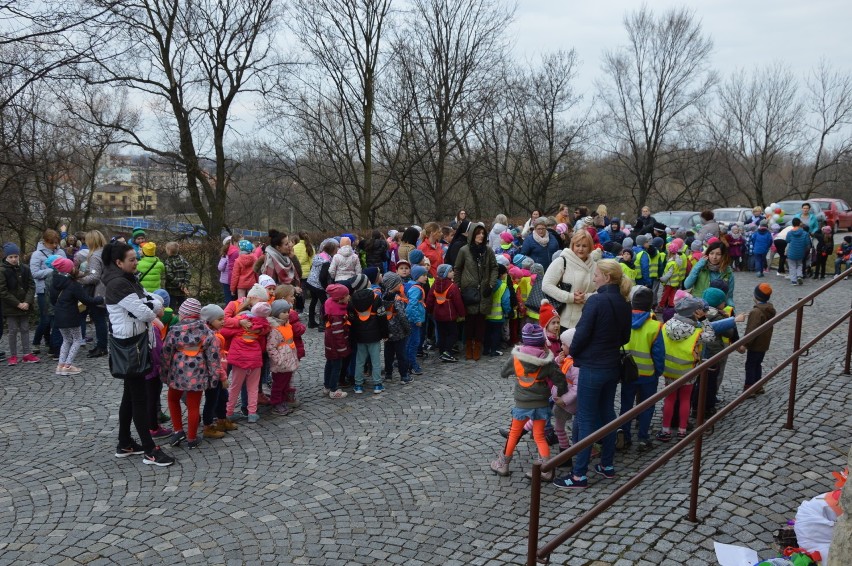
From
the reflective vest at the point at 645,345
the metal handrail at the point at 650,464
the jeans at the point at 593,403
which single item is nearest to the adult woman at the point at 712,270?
the metal handrail at the point at 650,464

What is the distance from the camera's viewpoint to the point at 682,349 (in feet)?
20.8

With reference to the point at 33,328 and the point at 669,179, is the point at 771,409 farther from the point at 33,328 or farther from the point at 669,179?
the point at 669,179

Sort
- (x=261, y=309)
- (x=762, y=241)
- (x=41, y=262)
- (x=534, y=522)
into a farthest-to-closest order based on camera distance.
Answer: (x=762, y=241) → (x=41, y=262) → (x=261, y=309) → (x=534, y=522)

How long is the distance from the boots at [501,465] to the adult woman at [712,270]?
187 inches

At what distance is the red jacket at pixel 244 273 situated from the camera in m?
11.1

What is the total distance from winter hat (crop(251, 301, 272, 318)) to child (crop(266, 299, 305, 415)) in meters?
0.11

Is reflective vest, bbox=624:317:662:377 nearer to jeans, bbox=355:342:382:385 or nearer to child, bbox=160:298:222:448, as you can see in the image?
jeans, bbox=355:342:382:385

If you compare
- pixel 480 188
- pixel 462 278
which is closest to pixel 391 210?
pixel 480 188

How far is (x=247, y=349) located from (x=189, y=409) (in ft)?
2.91

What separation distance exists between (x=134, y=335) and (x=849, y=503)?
550cm

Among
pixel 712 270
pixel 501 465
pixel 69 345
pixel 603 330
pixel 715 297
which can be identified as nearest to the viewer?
pixel 603 330

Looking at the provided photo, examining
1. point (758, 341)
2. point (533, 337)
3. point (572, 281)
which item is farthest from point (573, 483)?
point (758, 341)

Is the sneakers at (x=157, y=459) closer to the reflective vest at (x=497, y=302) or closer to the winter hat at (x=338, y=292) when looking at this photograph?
the winter hat at (x=338, y=292)

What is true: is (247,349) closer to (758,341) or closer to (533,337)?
(533,337)
